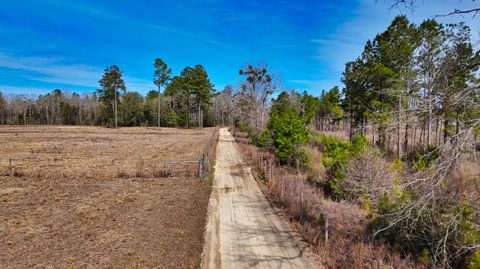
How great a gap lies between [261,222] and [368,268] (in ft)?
13.4

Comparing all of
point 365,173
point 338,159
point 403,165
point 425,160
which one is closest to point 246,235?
point 425,160

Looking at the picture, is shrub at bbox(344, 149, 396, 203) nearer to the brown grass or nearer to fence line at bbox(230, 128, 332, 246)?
the brown grass

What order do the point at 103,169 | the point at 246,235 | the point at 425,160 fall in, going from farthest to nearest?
1. the point at 103,169
2. the point at 246,235
3. the point at 425,160

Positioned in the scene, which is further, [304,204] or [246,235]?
[304,204]

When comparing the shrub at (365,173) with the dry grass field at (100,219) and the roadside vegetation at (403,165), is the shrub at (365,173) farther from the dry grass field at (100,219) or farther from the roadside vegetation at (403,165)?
the dry grass field at (100,219)

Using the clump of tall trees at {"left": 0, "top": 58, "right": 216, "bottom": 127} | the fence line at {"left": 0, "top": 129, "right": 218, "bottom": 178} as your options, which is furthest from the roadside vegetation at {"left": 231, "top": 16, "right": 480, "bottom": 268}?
the clump of tall trees at {"left": 0, "top": 58, "right": 216, "bottom": 127}

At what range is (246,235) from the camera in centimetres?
824

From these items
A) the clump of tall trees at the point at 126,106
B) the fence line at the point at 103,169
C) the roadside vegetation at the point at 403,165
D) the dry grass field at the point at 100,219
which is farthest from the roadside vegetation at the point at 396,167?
the clump of tall trees at the point at 126,106

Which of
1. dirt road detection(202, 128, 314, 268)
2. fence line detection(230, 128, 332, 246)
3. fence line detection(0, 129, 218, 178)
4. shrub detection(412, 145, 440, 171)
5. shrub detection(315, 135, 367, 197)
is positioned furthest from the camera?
fence line detection(0, 129, 218, 178)

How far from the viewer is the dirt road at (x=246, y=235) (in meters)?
6.72

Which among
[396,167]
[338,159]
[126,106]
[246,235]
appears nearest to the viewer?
[246,235]

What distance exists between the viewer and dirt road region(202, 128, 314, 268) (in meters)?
6.72

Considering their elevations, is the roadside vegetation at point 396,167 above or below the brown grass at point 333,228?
above

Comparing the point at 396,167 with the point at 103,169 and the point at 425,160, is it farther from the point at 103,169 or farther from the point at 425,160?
the point at 103,169
